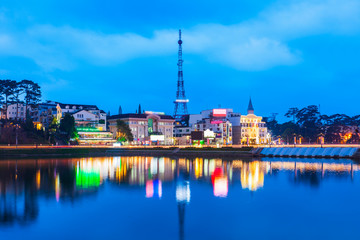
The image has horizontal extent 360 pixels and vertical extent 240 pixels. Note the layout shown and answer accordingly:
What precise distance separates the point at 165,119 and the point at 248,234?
11275 cm

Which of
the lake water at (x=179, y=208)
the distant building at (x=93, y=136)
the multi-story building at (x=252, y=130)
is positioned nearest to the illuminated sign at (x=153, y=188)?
the lake water at (x=179, y=208)

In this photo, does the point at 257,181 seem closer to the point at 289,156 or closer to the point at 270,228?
the point at 270,228

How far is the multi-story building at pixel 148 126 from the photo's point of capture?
403 feet

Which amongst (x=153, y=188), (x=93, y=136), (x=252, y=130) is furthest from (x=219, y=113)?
(x=153, y=188)

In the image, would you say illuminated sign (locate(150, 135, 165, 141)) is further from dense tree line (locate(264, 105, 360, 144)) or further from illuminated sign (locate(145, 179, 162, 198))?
illuminated sign (locate(145, 179, 162, 198))

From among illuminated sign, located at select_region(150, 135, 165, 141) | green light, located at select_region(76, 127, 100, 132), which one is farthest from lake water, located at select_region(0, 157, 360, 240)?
illuminated sign, located at select_region(150, 135, 165, 141)

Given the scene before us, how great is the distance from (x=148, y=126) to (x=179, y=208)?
332 ft

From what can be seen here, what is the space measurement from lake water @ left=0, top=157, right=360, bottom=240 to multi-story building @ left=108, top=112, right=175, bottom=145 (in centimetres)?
7876

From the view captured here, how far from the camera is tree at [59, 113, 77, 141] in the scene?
97312 mm

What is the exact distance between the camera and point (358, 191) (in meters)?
35.1

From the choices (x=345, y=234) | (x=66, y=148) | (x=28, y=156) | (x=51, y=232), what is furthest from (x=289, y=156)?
(x=51, y=232)

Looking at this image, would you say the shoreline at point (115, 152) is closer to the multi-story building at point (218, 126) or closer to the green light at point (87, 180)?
the multi-story building at point (218, 126)

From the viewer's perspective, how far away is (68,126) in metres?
97.5

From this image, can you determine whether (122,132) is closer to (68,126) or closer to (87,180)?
(68,126)
